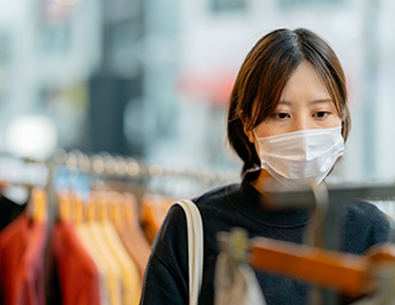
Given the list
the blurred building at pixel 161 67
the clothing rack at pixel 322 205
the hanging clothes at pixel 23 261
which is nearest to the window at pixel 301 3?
the blurred building at pixel 161 67

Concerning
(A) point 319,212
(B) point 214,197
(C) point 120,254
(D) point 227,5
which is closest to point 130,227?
(C) point 120,254

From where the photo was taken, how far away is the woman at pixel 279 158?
2.60 ft

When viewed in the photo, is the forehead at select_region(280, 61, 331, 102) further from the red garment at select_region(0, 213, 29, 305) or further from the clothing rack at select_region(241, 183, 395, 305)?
the red garment at select_region(0, 213, 29, 305)

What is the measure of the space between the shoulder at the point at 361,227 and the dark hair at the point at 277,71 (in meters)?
0.17

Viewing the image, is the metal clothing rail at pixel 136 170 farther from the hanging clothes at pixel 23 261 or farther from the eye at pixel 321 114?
the eye at pixel 321 114

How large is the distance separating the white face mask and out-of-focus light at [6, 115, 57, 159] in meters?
6.54

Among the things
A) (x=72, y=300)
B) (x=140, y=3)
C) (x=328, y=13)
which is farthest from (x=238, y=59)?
(x=72, y=300)

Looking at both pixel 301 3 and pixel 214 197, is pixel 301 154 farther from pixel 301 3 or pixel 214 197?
pixel 301 3

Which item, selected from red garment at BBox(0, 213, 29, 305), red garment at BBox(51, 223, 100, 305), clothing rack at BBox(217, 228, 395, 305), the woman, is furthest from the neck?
red garment at BBox(0, 213, 29, 305)

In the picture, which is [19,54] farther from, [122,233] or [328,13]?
[122,233]

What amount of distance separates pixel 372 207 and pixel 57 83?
7.06 metres

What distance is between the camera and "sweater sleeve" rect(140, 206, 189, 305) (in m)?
0.82

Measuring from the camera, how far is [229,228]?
2.80 feet

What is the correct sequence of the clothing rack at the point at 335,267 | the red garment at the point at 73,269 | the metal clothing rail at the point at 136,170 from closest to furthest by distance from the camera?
the clothing rack at the point at 335,267, the red garment at the point at 73,269, the metal clothing rail at the point at 136,170
